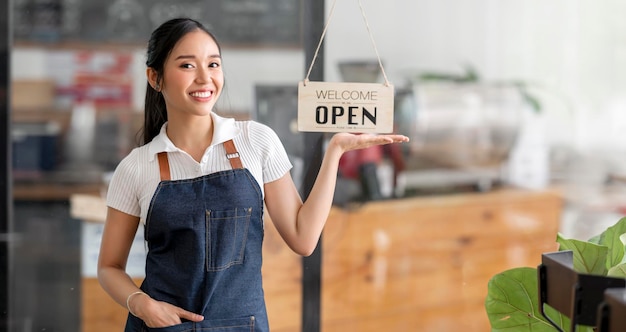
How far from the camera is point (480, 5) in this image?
3291mm

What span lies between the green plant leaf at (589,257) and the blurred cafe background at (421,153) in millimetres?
1495

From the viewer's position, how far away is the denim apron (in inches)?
61.4

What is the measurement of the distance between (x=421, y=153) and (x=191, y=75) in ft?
5.91

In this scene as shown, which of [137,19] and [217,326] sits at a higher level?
[137,19]

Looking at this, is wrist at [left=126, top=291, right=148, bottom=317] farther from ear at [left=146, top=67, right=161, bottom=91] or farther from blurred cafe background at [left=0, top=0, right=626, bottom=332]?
blurred cafe background at [left=0, top=0, right=626, bottom=332]

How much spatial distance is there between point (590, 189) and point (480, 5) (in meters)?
0.85

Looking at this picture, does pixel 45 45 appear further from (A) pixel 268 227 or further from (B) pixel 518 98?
(B) pixel 518 98

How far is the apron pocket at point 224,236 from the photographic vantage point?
1.56 m

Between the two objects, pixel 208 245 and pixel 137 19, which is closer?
pixel 208 245

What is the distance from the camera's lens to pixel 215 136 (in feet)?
5.29

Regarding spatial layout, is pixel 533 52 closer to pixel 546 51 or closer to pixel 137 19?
pixel 546 51

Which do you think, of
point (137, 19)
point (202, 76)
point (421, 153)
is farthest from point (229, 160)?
point (137, 19)

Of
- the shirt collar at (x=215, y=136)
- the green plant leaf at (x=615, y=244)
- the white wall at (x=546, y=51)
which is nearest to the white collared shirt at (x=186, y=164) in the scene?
the shirt collar at (x=215, y=136)

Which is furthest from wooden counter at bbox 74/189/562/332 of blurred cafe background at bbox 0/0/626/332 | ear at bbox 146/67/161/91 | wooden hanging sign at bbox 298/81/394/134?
ear at bbox 146/67/161/91
